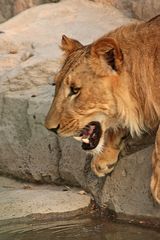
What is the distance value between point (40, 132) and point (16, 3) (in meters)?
4.54

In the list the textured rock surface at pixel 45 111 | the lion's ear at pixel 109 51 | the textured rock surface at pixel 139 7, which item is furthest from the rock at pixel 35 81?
the lion's ear at pixel 109 51

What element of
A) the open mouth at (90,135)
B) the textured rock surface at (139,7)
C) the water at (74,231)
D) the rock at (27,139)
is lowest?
the water at (74,231)

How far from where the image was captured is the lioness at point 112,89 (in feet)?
14.4

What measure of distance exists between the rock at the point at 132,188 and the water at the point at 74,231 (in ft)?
0.44

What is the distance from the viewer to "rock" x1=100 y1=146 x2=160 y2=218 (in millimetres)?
4941

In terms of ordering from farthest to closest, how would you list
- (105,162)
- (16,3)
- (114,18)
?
(16,3)
(114,18)
(105,162)

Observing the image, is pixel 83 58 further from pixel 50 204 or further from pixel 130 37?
pixel 50 204

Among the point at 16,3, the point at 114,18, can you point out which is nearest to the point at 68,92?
the point at 114,18

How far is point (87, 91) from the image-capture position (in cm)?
441

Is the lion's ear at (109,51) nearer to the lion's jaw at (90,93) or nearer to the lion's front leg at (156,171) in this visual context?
the lion's jaw at (90,93)

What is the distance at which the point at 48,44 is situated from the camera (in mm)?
7812

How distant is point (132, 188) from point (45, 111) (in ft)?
4.48

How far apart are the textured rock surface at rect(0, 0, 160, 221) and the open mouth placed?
1.71ft

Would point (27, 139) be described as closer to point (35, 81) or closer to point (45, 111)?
point (45, 111)
